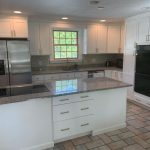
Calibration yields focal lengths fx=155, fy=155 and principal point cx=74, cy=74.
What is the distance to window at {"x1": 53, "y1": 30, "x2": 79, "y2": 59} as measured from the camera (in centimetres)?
493

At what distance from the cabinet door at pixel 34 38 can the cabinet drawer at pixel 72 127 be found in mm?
2624

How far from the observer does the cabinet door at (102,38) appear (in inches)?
202

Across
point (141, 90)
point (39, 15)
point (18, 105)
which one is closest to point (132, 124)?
point (141, 90)

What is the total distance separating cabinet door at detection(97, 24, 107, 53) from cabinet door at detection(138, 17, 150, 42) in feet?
4.66

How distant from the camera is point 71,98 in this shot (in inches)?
97.3

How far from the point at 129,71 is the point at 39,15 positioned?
9.56 feet

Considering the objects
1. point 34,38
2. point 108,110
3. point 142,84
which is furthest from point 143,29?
point 34,38

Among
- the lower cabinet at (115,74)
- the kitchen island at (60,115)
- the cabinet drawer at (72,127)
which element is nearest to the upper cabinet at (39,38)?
the lower cabinet at (115,74)

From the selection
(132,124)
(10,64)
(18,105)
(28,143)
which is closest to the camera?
(18,105)

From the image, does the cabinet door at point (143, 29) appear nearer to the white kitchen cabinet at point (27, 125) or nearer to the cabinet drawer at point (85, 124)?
the cabinet drawer at point (85, 124)

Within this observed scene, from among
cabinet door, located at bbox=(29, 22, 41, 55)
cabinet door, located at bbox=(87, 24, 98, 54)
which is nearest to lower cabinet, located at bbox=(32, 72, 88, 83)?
cabinet door, located at bbox=(29, 22, 41, 55)

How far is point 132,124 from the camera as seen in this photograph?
314 cm

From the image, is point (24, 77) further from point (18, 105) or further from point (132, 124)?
point (132, 124)

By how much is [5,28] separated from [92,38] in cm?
260
